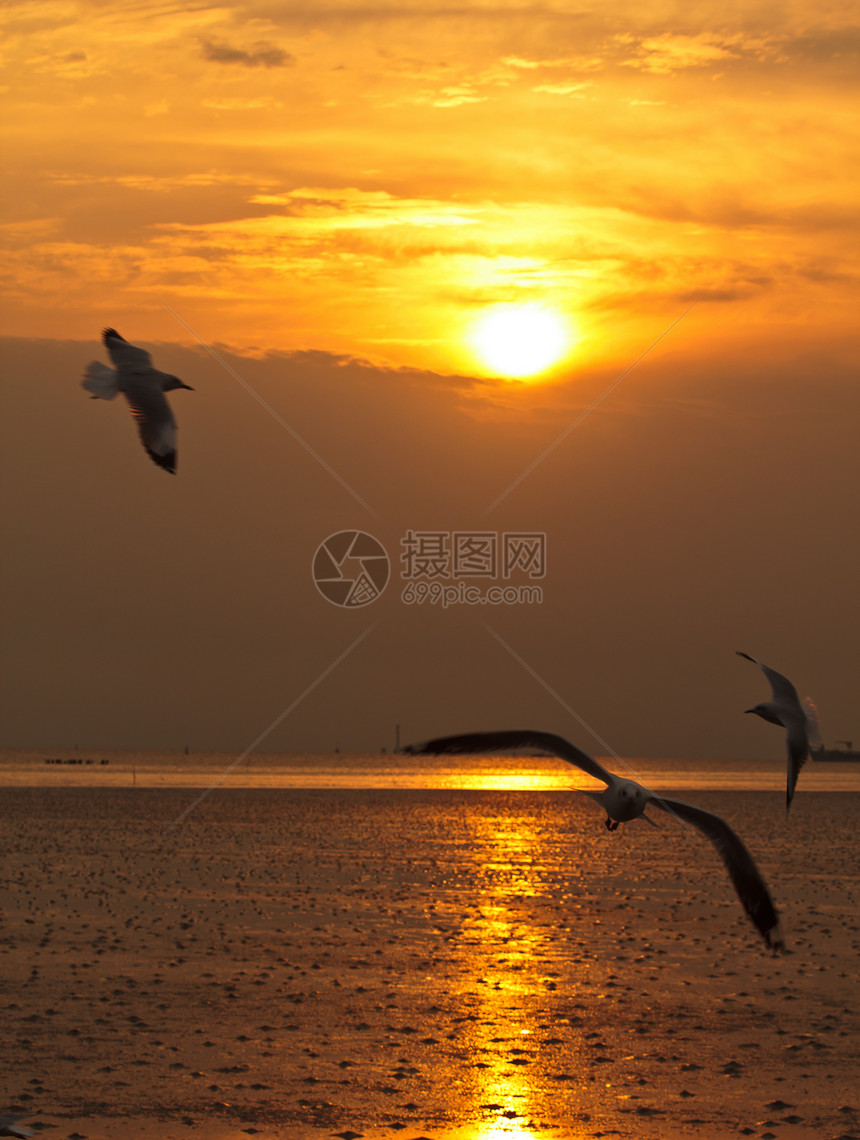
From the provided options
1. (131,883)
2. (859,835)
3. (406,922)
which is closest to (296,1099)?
(406,922)

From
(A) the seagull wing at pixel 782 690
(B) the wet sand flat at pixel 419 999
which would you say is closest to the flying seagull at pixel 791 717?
(A) the seagull wing at pixel 782 690

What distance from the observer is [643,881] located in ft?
133

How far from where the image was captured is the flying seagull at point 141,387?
12.1 meters

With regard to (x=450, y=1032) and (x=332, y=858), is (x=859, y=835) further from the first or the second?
(x=450, y=1032)

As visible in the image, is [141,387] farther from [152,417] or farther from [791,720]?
[791,720]

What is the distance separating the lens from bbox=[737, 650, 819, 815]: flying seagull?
10.2 m

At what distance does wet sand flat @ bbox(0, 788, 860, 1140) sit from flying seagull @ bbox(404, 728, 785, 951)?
21.8ft

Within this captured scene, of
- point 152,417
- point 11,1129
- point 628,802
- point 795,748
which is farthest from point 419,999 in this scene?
point 795,748

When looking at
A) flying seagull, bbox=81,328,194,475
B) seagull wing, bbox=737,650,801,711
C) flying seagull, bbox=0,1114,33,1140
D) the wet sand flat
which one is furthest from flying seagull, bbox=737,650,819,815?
flying seagull, bbox=0,1114,33,1140

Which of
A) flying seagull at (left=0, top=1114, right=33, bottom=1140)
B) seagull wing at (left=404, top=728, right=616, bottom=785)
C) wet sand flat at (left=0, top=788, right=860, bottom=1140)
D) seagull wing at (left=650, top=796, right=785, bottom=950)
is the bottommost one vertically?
flying seagull at (left=0, top=1114, right=33, bottom=1140)

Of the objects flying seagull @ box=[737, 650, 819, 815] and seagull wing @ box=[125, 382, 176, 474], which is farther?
seagull wing @ box=[125, 382, 176, 474]

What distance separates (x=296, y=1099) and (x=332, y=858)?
28.2 meters

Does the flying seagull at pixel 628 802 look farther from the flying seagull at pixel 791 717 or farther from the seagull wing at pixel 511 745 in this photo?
the flying seagull at pixel 791 717

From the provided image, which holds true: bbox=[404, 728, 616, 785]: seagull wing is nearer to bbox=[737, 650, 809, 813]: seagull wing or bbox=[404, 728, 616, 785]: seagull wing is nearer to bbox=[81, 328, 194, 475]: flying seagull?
bbox=[737, 650, 809, 813]: seagull wing
